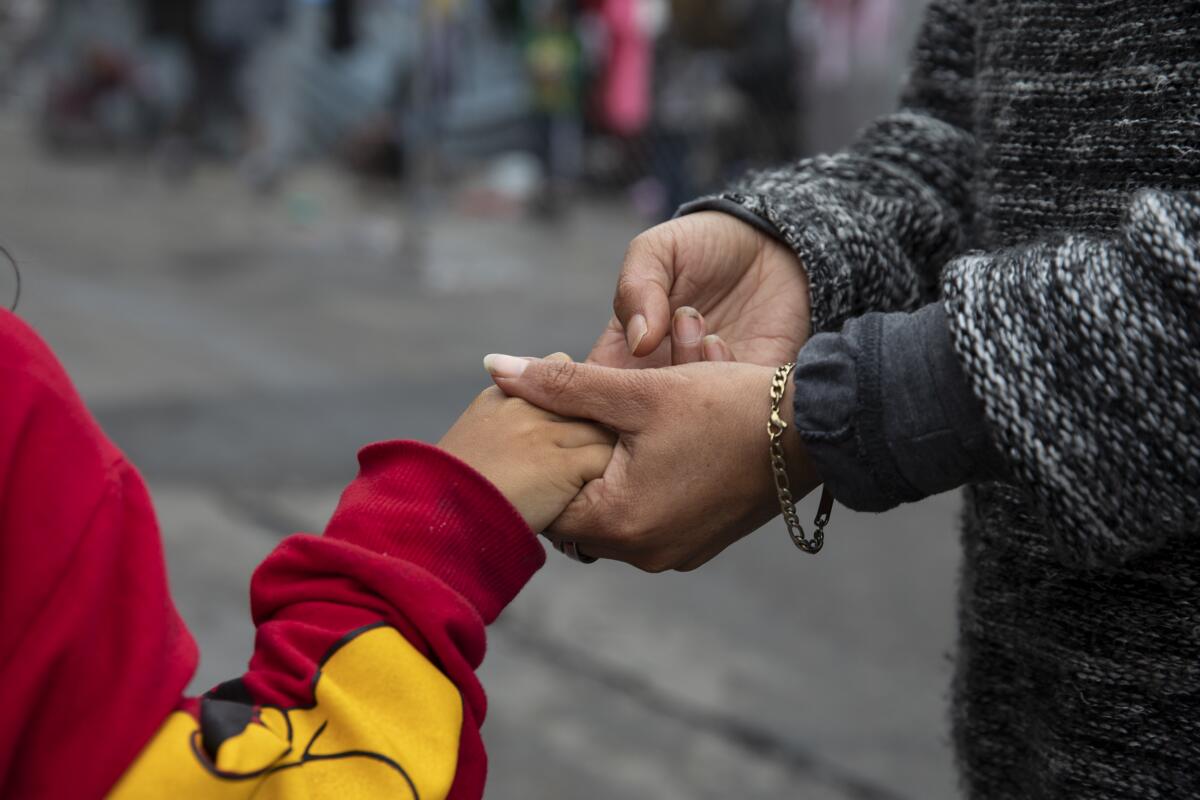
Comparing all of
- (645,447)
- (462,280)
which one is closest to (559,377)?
(645,447)

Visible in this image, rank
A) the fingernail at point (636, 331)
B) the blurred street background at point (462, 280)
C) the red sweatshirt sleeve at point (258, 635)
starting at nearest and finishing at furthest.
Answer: the red sweatshirt sleeve at point (258, 635) → the fingernail at point (636, 331) → the blurred street background at point (462, 280)

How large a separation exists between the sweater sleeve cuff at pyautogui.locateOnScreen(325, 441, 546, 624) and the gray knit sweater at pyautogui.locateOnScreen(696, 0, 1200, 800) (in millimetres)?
421

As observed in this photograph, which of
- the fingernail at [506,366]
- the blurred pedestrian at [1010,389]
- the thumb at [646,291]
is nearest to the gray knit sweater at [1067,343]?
the blurred pedestrian at [1010,389]

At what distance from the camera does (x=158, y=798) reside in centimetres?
92

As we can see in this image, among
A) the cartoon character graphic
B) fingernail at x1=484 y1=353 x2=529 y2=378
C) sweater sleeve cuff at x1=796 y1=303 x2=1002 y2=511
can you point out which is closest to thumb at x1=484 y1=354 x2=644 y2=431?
fingernail at x1=484 y1=353 x2=529 y2=378

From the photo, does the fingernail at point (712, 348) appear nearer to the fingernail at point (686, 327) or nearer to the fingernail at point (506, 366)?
the fingernail at point (686, 327)

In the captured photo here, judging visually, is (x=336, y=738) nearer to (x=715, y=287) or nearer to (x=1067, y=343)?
(x=1067, y=343)

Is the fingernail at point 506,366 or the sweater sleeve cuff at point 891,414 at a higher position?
the sweater sleeve cuff at point 891,414

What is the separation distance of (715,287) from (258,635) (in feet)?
2.46

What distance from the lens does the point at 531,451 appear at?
1.33 metres

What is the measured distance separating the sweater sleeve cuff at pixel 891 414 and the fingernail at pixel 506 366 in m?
0.34

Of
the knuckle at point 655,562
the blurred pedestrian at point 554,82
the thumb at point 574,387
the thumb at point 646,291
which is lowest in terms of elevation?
the blurred pedestrian at point 554,82

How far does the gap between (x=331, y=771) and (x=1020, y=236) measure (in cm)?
82

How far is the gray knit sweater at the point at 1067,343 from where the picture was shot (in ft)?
3.36
